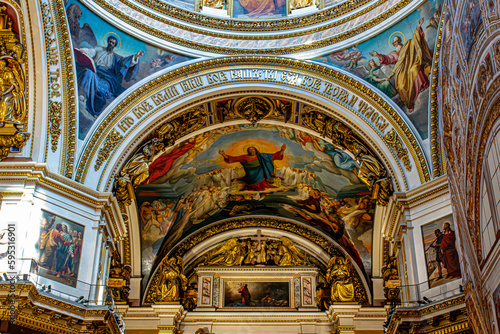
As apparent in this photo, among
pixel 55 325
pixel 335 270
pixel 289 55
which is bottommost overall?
pixel 55 325

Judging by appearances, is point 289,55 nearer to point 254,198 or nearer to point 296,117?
point 296,117

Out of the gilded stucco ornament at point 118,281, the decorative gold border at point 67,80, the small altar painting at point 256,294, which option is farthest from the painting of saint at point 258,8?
the small altar painting at point 256,294

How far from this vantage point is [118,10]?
15477mm

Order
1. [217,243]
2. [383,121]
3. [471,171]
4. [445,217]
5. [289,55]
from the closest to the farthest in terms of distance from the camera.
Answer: [471,171] < [445,217] < [383,121] < [289,55] < [217,243]

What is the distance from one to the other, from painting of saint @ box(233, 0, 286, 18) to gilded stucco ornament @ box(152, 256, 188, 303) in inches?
308

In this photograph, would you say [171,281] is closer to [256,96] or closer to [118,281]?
[118,281]

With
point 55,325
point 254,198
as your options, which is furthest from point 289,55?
point 55,325

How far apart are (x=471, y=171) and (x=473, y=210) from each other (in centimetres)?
68

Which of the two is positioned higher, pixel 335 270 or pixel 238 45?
pixel 238 45

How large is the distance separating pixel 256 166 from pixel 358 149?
4.16 meters

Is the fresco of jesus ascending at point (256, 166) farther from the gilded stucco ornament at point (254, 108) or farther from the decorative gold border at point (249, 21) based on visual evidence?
the decorative gold border at point (249, 21)

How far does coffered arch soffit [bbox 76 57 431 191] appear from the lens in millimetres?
14531

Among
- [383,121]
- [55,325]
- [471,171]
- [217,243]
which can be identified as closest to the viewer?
[471,171]

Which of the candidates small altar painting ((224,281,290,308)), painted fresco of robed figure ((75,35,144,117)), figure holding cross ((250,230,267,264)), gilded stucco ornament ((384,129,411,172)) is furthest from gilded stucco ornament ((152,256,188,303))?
gilded stucco ornament ((384,129,411,172))
